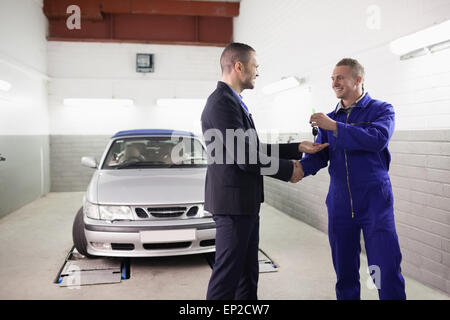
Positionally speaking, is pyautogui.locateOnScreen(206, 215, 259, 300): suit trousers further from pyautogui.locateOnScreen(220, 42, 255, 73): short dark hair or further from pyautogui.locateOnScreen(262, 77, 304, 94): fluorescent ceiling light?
pyautogui.locateOnScreen(262, 77, 304, 94): fluorescent ceiling light

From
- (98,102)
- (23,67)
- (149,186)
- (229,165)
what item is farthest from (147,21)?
(229,165)

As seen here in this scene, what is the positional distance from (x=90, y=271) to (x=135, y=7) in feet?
22.5

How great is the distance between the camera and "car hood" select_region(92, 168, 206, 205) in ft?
11.5

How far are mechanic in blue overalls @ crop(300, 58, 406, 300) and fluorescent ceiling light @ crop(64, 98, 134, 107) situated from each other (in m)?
7.03

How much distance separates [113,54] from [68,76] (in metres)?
1.23

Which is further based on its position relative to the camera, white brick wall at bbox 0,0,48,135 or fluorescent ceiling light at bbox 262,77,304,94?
white brick wall at bbox 0,0,48,135

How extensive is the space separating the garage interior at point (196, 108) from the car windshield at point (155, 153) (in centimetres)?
112

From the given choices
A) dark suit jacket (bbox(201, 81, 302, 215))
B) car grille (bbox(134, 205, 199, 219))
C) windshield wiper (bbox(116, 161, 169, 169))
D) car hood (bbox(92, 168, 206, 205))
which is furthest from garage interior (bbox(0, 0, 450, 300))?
dark suit jacket (bbox(201, 81, 302, 215))

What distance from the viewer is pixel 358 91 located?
7.97ft

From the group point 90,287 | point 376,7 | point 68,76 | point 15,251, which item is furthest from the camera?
point 68,76

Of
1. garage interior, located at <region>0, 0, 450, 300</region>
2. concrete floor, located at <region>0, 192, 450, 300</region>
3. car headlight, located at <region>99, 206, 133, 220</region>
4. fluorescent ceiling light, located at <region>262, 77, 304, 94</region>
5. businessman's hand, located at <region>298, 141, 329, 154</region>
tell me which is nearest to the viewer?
businessman's hand, located at <region>298, 141, 329, 154</region>

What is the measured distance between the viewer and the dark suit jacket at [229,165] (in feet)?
6.49
